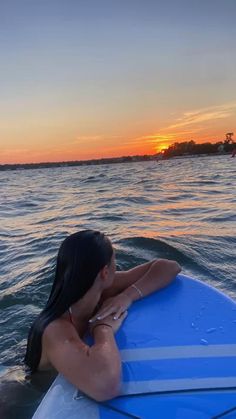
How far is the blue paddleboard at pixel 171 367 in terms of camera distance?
2.32 m

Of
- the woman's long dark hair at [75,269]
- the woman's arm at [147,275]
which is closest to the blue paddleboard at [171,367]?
the woman's arm at [147,275]

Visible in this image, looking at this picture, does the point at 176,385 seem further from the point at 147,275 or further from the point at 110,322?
the point at 147,275

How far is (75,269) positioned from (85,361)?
0.48 meters

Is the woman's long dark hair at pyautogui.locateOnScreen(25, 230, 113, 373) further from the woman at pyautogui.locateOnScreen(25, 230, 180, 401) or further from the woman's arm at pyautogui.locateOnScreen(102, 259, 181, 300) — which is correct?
the woman's arm at pyautogui.locateOnScreen(102, 259, 181, 300)

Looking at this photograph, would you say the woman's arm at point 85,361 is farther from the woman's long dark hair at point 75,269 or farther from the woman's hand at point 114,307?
the woman's hand at point 114,307

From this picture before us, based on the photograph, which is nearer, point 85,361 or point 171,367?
point 85,361

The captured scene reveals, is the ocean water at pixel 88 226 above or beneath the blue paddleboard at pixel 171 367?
beneath

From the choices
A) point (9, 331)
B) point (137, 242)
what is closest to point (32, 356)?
point (9, 331)

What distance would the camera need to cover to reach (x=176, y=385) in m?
2.46

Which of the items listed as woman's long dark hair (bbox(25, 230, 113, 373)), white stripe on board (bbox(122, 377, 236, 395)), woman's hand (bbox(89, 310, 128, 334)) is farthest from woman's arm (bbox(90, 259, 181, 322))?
white stripe on board (bbox(122, 377, 236, 395))

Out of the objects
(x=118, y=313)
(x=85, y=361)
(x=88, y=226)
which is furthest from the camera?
(x=88, y=226)

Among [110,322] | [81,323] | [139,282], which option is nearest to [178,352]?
[110,322]

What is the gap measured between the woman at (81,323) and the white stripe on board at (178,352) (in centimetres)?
17

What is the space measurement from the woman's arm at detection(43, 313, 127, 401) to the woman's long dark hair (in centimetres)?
10
